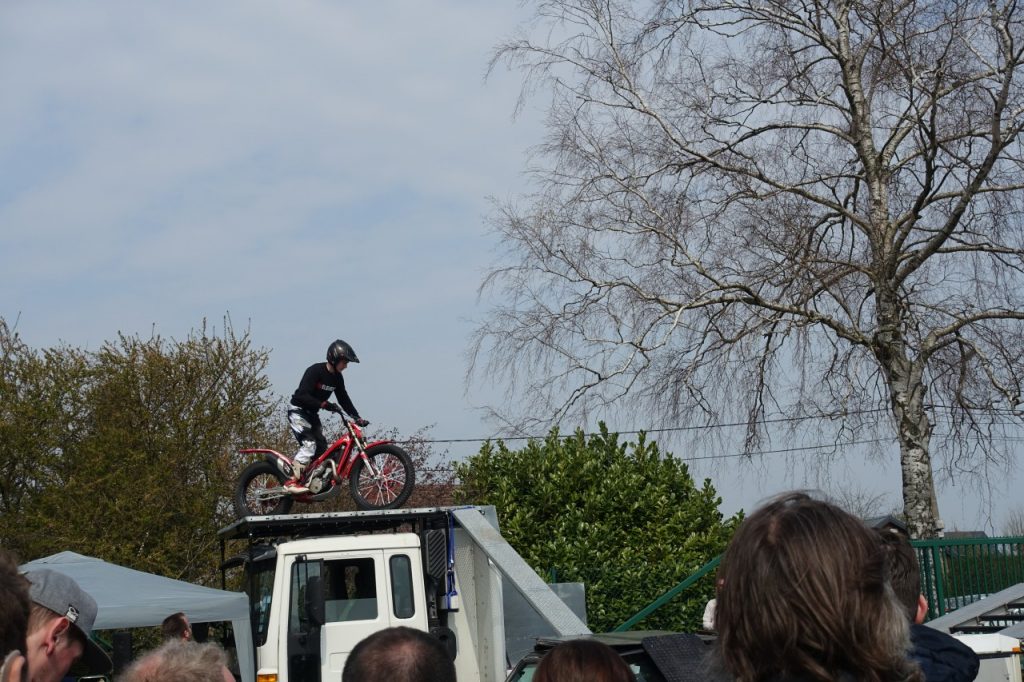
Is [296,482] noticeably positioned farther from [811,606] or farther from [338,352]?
[811,606]

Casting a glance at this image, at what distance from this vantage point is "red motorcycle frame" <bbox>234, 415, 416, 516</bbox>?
42.0 ft

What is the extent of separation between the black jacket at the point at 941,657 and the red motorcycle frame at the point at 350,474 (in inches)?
379

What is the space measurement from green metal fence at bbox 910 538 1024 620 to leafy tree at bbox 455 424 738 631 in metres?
2.95

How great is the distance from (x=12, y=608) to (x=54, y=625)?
0.42 m

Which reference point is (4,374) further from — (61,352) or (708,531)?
(708,531)

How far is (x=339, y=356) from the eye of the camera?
12406 mm

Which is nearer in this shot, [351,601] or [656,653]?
[656,653]

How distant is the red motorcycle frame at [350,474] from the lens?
12.8 metres

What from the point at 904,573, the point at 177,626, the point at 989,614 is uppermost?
the point at 904,573

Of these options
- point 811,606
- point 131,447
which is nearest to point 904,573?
point 811,606

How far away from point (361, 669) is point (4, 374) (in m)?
22.5

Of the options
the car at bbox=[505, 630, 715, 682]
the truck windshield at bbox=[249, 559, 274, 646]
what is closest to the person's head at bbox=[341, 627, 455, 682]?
the car at bbox=[505, 630, 715, 682]

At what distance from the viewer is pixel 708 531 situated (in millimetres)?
15977

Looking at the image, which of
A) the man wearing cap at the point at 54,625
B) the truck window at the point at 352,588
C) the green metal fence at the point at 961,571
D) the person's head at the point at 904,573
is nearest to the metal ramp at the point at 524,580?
the truck window at the point at 352,588
